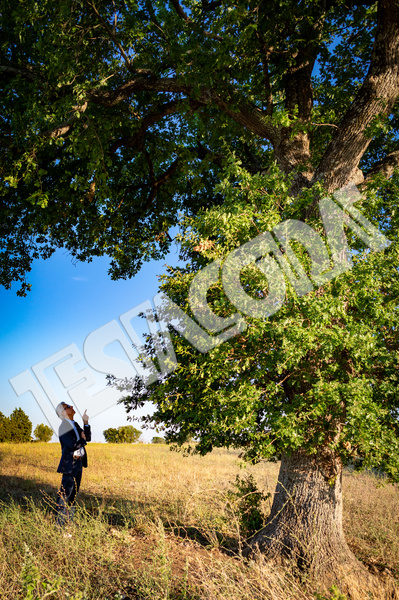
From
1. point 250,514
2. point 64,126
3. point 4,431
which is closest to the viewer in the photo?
point 250,514

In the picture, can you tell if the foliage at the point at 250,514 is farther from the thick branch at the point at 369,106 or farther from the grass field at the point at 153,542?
the thick branch at the point at 369,106

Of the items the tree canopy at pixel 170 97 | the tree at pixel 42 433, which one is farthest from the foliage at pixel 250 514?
the tree at pixel 42 433

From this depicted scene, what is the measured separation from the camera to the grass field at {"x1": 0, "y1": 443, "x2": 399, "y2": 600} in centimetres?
439

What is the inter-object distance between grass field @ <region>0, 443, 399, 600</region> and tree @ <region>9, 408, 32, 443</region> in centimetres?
2092

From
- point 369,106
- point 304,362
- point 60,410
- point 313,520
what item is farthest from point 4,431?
→ point 369,106

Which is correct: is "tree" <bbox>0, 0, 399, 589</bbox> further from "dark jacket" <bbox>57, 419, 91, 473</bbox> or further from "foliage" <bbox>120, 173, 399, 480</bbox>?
"dark jacket" <bbox>57, 419, 91, 473</bbox>

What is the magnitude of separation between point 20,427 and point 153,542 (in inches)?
1217

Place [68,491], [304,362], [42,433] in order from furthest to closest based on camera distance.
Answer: [42,433] < [68,491] < [304,362]

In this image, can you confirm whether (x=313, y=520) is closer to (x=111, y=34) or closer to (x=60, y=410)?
(x=60, y=410)

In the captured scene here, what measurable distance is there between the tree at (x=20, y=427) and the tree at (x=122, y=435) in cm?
942

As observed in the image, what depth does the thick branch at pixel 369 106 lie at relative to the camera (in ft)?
22.6

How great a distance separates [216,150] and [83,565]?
1005 cm

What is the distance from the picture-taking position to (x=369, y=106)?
6941 millimetres

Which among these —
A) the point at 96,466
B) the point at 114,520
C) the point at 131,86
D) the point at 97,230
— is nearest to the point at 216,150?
the point at 131,86
